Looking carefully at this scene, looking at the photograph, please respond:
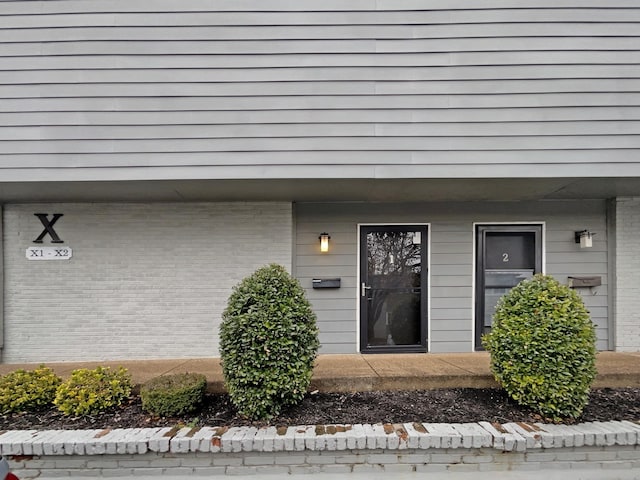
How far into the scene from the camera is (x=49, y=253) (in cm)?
426

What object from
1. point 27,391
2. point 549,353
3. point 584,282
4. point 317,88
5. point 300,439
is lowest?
point 300,439

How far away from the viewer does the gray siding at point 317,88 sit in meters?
3.32

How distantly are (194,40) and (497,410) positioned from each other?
441 cm

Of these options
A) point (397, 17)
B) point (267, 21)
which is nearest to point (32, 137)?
point (267, 21)

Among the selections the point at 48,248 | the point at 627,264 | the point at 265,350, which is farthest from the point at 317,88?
the point at 627,264

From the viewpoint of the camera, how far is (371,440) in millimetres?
2383

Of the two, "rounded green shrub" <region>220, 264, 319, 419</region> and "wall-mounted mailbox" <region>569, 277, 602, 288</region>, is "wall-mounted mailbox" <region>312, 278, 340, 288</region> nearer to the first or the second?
"rounded green shrub" <region>220, 264, 319, 419</region>

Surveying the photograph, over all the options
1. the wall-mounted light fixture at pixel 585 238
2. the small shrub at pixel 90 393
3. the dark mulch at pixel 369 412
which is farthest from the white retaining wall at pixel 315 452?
the wall-mounted light fixture at pixel 585 238

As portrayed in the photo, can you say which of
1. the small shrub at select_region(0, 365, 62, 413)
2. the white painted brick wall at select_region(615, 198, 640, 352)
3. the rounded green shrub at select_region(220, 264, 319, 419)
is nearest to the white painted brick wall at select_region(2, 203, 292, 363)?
the small shrub at select_region(0, 365, 62, 413)

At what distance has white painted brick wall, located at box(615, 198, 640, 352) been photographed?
4332 mm

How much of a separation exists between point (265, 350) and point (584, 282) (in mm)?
4226

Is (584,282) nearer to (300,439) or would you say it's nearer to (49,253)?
(300,439)

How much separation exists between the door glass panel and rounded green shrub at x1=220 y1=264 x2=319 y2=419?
1.81 meters

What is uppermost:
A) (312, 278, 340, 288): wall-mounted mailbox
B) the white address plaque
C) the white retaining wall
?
the white address plaque
